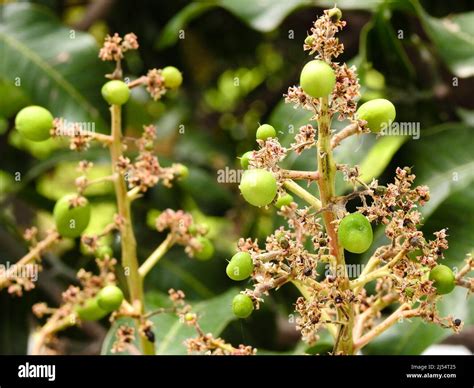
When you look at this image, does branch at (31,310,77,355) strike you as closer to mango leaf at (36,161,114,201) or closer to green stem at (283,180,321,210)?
green stem at (283,180,321,210)

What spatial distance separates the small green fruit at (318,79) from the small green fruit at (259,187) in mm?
75

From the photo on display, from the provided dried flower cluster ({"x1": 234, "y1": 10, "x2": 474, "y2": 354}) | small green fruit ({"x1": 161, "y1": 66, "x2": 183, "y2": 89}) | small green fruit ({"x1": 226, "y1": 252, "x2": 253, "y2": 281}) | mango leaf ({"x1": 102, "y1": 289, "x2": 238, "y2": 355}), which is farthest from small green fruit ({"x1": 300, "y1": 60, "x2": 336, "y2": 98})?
mango leaf ({"x1": 102, "y1": 289, "x2": 238, "y2": 355})

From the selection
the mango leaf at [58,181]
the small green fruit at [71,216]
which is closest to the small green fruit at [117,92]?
the small green fruit at [71,216]

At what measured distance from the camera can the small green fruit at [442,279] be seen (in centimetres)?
69

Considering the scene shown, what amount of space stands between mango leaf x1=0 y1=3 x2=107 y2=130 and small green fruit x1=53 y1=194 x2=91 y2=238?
0.89 feet

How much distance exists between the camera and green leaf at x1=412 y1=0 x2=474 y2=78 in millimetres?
1151

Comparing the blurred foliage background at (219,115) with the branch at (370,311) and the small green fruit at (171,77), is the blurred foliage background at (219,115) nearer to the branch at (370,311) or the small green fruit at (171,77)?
the branch at (370,311)

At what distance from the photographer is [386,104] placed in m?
0.67

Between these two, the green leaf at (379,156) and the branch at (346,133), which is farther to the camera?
the green leaf at (379,156)

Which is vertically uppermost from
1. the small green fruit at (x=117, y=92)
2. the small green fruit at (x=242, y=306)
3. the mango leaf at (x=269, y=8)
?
the mango leaf at (x=269, y=8)
